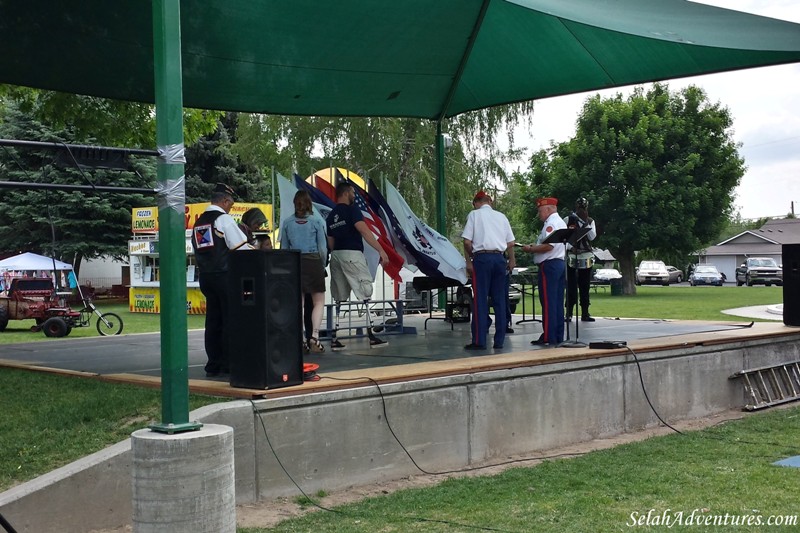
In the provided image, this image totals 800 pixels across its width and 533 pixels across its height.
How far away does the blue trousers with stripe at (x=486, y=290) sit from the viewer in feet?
32.2

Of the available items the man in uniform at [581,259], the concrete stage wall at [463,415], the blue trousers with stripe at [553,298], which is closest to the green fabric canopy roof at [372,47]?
the man in uniform at [581,259]

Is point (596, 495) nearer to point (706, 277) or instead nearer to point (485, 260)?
point (485, 260)

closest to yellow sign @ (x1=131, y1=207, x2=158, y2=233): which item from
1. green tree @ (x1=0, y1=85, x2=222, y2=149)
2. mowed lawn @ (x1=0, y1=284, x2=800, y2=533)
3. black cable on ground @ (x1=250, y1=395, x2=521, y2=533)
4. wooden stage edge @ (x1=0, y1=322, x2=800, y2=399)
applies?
green tree @ (x1=0, y1=85, x2=222, y2=149)

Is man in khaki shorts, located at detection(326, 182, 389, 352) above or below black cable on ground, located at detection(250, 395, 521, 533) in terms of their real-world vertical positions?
above

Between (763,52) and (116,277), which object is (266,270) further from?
(116,277)

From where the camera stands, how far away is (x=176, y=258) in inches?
202

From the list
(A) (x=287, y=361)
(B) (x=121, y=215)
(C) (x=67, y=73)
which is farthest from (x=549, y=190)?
(A) (x=287, y=361)

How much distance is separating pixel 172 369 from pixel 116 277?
53.5 metres

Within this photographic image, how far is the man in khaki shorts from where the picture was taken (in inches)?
403

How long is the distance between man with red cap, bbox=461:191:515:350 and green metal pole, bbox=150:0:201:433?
5.03m

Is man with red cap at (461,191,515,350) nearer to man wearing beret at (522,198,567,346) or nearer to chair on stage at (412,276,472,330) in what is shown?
man wearing beret at (522,198,567,346)

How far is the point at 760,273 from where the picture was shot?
56.0 metres

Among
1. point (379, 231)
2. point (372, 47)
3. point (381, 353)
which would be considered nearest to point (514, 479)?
point (381, 353)

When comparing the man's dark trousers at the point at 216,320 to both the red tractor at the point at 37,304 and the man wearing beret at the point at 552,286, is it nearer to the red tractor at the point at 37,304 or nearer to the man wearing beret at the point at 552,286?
the man wearing beret at the point at 552,286
